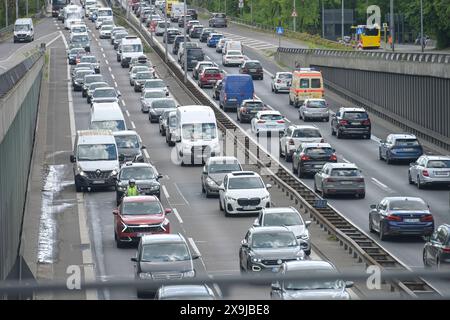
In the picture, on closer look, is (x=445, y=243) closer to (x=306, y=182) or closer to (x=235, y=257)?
(x=235, y=257)

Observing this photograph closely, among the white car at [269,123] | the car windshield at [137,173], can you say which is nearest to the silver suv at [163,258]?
the car windshield at [137,173]

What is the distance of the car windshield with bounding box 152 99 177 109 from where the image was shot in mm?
65188

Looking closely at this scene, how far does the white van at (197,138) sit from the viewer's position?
51.6 meters

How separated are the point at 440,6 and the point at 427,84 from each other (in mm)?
46918

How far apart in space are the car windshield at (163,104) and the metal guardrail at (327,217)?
8.06 ft

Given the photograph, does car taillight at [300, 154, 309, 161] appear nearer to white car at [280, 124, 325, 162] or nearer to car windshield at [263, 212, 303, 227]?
white car at [280, 124, 325, 162]

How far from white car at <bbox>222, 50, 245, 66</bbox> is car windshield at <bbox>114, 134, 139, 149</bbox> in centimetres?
4427

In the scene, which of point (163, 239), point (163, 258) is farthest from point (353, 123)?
point (163, 258)

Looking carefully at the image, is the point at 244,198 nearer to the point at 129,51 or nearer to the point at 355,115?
the point at 355,115

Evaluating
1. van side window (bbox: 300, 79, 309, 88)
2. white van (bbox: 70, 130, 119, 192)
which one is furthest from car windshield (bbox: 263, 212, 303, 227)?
van side window (bbox: 300, 79, 309, 88)

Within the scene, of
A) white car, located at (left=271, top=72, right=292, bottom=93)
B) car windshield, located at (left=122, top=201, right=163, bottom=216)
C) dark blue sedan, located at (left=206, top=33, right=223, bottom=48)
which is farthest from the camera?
dark blue sedan, located at (left=206, top=33, right=223, bottom=48)

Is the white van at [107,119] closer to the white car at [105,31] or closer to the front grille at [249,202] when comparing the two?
the front grille at [249,202]

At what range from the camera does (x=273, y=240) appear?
28.2 meters

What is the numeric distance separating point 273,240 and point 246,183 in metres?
12.0
